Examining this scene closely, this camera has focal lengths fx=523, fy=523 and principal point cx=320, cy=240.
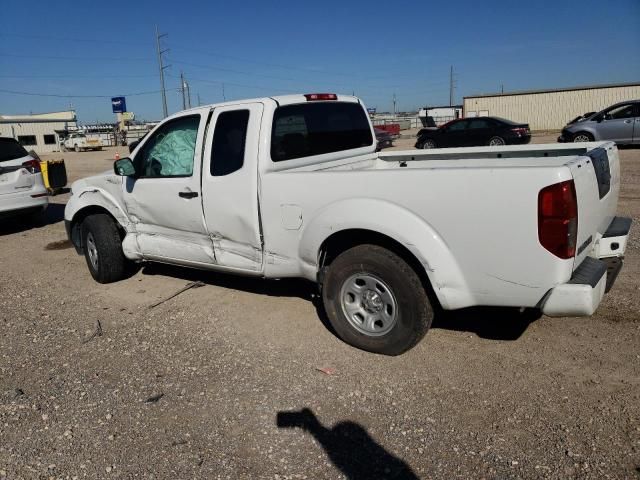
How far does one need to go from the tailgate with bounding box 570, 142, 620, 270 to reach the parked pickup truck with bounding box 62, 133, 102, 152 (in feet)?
163

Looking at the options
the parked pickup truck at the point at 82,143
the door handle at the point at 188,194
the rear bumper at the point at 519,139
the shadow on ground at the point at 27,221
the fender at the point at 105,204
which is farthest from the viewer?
the parked pickup truck at the point at 82,143

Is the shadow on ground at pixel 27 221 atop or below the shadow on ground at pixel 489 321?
atop

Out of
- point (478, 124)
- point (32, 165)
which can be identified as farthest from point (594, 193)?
point (478, 124)

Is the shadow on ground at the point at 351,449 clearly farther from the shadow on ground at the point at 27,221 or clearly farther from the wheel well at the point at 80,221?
the shadow on ground at the point at 27,221

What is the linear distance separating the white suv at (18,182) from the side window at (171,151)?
184 inches

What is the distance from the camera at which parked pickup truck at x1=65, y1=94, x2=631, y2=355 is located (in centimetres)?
302

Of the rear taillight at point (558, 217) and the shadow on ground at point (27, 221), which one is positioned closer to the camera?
the rear taillight at point (558, 217)

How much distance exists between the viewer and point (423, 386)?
340 cm

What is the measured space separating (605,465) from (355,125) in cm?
369

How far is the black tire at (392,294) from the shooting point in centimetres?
350

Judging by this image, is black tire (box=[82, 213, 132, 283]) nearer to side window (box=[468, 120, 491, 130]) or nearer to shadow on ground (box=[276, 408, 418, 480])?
shadow on ground (box=[276, 408, 418, 480])

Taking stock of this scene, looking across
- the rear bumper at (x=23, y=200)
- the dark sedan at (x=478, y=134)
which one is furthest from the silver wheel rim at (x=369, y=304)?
the dark sedan at (x=478, y=134)

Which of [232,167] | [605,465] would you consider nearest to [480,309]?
[605,465]

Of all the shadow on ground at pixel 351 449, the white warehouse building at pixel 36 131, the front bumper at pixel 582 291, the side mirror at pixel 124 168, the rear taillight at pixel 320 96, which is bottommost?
the shadow on ground at pixel 351 449
